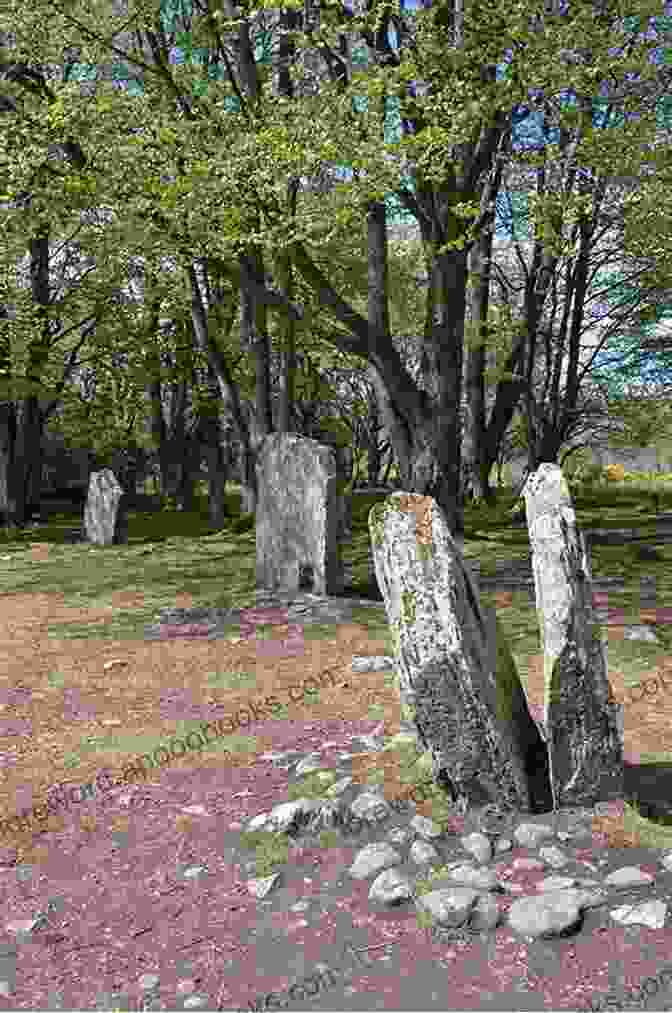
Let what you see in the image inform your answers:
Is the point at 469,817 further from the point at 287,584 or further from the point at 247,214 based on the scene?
the point at 247,214

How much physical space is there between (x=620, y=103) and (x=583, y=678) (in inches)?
550

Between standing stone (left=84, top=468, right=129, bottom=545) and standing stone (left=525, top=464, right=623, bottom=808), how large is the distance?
1576 centimetres

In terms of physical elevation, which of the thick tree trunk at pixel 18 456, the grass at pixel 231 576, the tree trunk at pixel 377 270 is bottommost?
the grass at pixel 231 576

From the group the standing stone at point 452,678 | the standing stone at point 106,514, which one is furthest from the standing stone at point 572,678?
the standing stone at point 106,514

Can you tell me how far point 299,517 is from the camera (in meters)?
12.7

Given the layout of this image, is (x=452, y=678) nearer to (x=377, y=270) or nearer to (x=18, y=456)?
(x=377, y=270)

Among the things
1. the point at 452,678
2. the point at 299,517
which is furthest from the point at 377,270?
the point at 452,678

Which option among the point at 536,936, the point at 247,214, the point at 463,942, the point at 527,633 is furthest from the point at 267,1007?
the point at 247,214

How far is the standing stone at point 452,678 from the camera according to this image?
5336 millimetres

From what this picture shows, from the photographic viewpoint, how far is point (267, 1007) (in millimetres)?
3928

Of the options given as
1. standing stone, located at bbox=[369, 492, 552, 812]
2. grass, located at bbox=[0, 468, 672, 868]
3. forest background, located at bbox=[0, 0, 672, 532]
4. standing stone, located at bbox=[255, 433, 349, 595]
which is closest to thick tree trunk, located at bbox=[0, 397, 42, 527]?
forest background, located at bbox=[0, 0, 672, 532]

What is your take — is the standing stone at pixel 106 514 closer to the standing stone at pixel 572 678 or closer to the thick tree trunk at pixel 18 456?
the thick tree trunk at pixel 18 456

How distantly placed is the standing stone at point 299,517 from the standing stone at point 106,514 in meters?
7.79

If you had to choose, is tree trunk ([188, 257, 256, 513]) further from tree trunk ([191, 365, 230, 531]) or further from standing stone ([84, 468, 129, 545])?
tree trunk ([191, 365, 230, 531])
